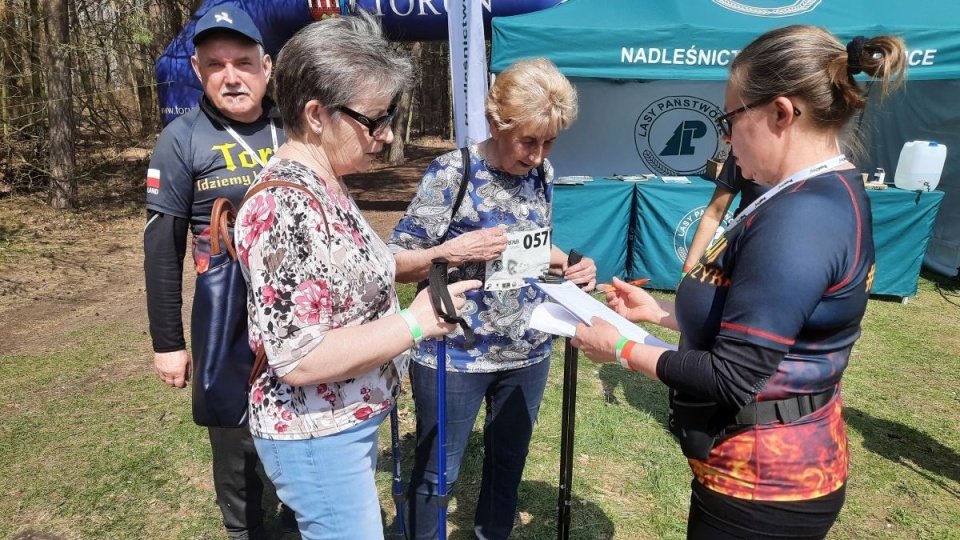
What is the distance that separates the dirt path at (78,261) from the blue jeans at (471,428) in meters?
3.37

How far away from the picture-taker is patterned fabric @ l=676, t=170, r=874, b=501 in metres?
1.13

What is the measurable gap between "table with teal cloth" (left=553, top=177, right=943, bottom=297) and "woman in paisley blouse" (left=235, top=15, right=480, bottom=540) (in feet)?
15.2

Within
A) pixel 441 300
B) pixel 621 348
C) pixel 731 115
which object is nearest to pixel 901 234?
pixel 731 115

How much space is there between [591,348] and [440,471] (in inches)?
29.8

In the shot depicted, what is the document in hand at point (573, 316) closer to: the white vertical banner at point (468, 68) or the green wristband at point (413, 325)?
the green wristband at point (413, 325)

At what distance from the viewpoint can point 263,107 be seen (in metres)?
2.36

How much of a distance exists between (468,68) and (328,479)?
3.79 meters

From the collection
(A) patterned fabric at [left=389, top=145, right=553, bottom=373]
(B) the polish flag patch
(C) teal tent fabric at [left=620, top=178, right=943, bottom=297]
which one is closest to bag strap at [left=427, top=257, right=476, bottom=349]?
(A) patterned fabric at [left=389, top=145, right=553, bottom=373]

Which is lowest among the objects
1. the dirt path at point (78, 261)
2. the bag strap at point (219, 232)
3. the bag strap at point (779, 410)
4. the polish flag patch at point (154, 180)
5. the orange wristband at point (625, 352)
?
the dirt path at point (78, 261)

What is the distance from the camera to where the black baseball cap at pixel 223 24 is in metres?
2.09

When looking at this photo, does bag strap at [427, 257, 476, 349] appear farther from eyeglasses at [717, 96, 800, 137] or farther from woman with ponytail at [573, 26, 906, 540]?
eyeglasses at [717, 96, 800, 137]

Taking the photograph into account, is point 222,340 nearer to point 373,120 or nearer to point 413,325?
point 413,325

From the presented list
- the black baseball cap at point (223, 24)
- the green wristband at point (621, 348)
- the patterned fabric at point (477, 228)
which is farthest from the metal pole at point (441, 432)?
the black baseball cap at point (223, 24)

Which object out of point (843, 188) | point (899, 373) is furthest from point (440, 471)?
point (899, 373)
